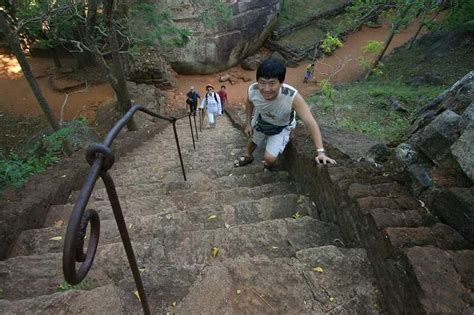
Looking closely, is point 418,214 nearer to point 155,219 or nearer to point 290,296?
point 290,296

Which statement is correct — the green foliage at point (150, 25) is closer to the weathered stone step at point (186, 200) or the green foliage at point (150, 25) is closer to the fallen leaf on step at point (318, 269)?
the weathered stone step at point (186, 200)

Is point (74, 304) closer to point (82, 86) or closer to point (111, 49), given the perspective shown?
point (111, 49)

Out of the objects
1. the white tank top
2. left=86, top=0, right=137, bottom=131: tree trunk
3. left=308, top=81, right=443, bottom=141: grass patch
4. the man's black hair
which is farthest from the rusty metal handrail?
left=308, top=81, right=443, bottom=141: grass patch

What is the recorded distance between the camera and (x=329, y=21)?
1888 centimetres

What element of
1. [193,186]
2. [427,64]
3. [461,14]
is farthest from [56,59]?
[461,14]

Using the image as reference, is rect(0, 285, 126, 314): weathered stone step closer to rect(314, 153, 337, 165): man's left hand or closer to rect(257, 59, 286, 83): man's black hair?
rect(314, 153, 337, 165): man's left hand

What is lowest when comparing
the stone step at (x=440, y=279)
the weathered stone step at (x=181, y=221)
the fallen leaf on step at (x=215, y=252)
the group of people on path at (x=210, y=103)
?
the group of people on path at (x=210, y=103)

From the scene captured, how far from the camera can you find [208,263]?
2.05 metres

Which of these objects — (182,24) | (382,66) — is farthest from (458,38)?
(182,24)

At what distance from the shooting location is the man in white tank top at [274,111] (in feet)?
9.15

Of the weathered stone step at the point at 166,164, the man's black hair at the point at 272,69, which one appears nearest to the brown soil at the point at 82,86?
the weathered stone step at the point at 166,164

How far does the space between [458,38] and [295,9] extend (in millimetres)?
9112

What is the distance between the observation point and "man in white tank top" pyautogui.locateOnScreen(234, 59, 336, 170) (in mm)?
2789

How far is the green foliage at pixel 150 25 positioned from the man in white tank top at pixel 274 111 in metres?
6.62
